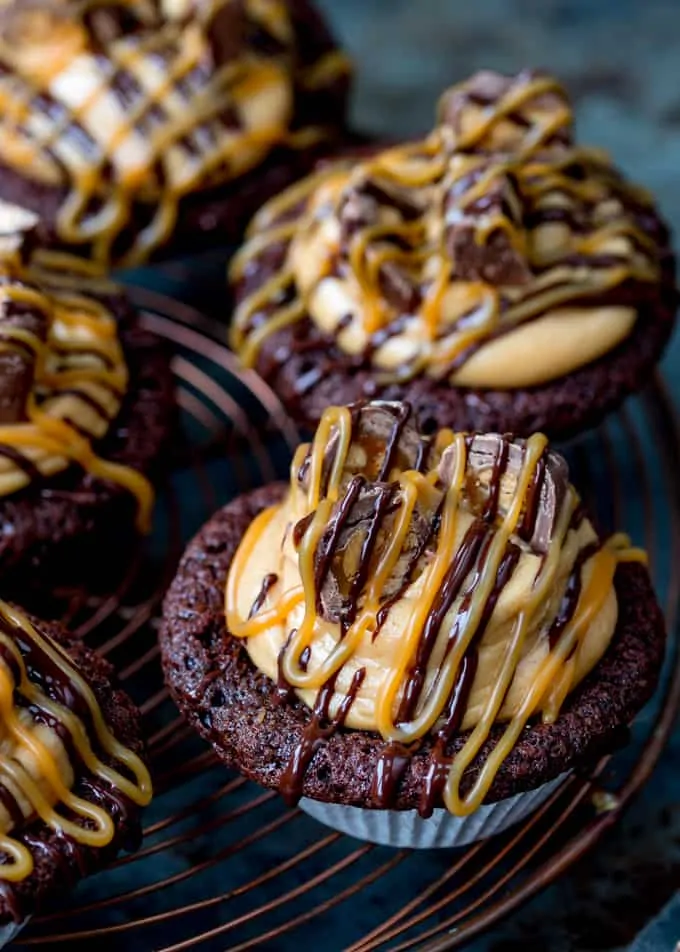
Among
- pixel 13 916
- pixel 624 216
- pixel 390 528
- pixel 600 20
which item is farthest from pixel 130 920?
pixel 600 20

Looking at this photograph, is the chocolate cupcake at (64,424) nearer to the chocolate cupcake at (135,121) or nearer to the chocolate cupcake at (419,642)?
the chocolate cupcake at (135,121)

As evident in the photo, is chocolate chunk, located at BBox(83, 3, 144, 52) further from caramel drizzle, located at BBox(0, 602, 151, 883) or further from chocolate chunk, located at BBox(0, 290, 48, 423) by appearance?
caramel drizzle, located at BBox(0, 602, 151, 883)

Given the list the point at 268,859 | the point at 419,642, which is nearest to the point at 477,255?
the point at 419,642

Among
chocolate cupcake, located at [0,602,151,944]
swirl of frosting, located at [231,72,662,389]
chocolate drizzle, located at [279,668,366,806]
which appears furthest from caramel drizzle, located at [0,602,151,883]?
swirl of frosting, located at [231,72,662,389]

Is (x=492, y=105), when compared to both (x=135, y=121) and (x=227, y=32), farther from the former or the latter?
(x=135, y=121)

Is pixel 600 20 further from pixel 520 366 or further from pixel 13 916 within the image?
pixel 13 916

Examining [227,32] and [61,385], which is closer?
[61,385]

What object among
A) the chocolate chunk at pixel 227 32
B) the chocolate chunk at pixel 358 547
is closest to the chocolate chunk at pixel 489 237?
the chocolate chunk at pixel 358 547
